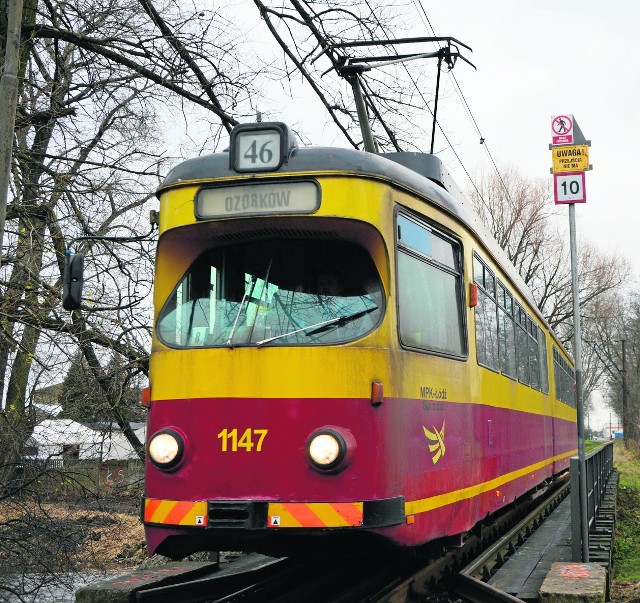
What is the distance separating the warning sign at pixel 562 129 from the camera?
28.1ft

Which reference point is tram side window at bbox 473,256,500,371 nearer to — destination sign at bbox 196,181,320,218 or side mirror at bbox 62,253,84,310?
destination sign at bbox 196,181,320,218

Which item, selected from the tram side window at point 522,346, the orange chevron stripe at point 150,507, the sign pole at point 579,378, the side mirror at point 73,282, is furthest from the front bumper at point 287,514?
the tram side window at point 522,346

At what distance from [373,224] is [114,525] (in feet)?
36.3

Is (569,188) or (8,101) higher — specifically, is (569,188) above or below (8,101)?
below

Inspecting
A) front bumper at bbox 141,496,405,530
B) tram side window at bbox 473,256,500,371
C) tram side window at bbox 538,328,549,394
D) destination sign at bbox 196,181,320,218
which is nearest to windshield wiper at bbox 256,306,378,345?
destination sign at bbox 196,181,320,218

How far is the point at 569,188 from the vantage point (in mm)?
8539

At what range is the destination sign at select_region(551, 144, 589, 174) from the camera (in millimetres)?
8539

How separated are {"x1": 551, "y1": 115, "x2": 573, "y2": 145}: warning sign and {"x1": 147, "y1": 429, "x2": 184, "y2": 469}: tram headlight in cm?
479

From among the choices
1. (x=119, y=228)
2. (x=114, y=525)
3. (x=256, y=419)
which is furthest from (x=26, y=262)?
(x=114, y=525)

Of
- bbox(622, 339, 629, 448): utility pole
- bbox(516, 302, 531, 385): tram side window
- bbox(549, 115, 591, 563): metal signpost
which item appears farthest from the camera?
bbox(622, 339, 629, 448): utility pole

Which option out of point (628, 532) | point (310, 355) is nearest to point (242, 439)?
point (310, 355)

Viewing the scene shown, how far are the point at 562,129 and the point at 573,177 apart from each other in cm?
47

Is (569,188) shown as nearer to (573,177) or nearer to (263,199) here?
(573,177)

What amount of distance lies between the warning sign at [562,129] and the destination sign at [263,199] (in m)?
3.57
